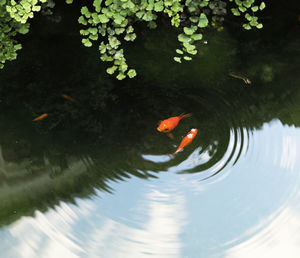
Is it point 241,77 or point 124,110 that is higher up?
point 241,77

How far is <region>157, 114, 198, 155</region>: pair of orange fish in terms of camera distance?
6.59 ft

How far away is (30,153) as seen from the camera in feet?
6.46

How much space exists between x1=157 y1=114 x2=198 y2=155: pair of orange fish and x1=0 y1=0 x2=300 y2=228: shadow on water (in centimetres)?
2

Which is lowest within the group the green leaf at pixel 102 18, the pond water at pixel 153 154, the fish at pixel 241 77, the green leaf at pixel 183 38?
the pond water at pixel 153 154

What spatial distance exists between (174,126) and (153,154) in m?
0.19

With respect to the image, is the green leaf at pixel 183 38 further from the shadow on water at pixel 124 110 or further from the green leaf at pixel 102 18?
the green leaf at pixel 102 18

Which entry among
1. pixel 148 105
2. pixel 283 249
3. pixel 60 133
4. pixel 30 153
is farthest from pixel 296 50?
pixel 30 153

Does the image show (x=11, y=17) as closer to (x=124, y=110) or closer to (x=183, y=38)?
(x=124, y=110)

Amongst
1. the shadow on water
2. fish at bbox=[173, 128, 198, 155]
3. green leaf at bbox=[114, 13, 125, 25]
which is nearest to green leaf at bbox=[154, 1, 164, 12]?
green leaf at bbox=[114, 13, 125, 25]

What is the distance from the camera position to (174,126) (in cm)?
206

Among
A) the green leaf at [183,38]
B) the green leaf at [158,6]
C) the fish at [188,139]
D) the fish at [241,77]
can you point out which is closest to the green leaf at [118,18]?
the green leaf at [158,6]

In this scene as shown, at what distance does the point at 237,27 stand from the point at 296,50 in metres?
0.37

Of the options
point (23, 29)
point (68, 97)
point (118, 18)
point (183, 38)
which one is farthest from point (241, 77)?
point (23, 29)

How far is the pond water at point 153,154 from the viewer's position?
1.74 m
